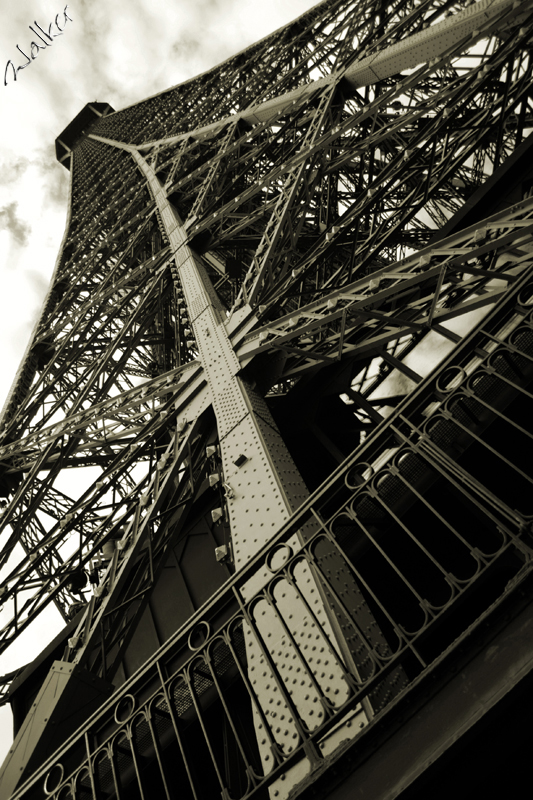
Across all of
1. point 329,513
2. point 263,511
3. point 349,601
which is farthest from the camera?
point 329,513

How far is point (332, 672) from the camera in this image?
11.0 ft

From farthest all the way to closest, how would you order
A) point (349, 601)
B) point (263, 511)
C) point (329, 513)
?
point (329, 513) < point (263, 511) < point (349, 601)

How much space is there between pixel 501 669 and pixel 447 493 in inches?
114

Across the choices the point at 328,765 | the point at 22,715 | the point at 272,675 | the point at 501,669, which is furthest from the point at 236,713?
the point at 22,715

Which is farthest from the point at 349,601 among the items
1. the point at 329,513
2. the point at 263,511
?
the point at 329,513

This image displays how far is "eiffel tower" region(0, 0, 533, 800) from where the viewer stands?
2891 mm

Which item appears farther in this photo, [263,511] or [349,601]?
[263,511]

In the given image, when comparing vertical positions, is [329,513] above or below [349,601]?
above

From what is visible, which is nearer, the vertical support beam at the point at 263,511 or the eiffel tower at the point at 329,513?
the eiffel tower at the point at 329,513

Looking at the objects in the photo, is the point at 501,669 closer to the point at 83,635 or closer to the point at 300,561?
the point at 300,561

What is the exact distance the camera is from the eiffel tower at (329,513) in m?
2.89

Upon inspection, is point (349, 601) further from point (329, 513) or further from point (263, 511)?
point (329, 513)

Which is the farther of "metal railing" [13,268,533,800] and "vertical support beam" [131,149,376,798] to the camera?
"vertical support beam" [131,149,376,798]

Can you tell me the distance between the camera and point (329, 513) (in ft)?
18.0
